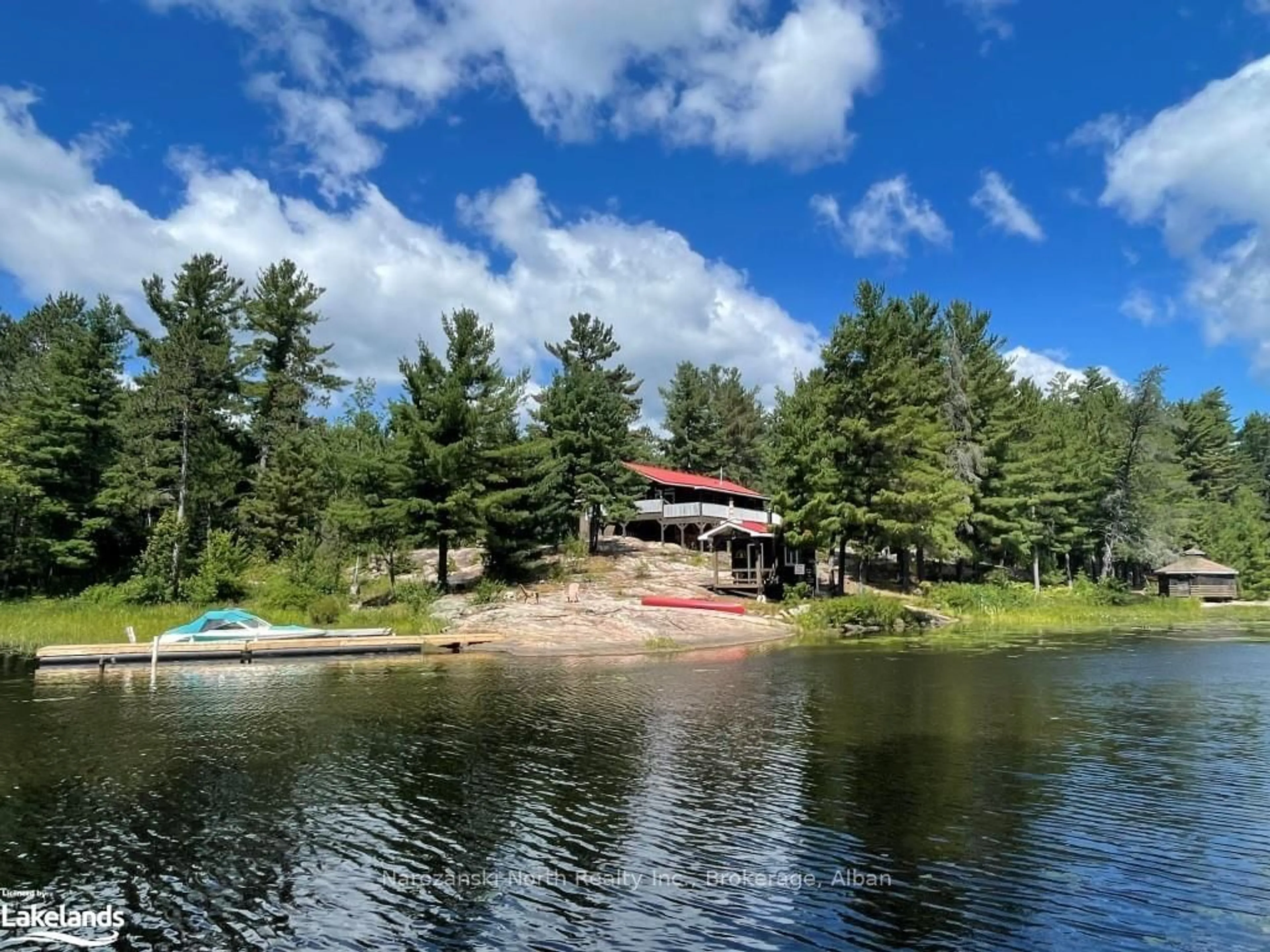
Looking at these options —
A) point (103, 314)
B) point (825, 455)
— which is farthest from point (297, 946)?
point (103, 314)

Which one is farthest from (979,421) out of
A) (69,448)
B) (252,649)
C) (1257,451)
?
(1257,451)

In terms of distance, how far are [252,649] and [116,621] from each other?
9.44 meters

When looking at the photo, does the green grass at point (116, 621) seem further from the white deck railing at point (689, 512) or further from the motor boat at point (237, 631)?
the white deck railing at point (689, 512)

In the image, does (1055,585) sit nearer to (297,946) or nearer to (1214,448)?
(1214,448)

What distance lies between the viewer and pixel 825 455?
42.8 meters

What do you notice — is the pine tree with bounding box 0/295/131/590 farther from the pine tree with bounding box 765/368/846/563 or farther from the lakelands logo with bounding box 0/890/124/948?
the lakelands logo with bounding box 0/890/124/948

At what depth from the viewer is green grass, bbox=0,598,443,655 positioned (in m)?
31.6

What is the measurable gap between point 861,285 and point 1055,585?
26.4 metres

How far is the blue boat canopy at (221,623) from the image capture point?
100 ft

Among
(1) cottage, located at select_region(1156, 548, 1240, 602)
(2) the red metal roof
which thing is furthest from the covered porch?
(1) cottage, located at select_region(1156, 548, 1240, 602)

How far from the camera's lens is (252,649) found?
95.6ft

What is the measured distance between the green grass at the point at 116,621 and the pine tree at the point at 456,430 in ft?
15.8

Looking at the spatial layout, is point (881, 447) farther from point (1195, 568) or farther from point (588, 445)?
point (1195, 568)

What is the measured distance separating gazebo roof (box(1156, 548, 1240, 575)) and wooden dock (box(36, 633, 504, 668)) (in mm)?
52411
